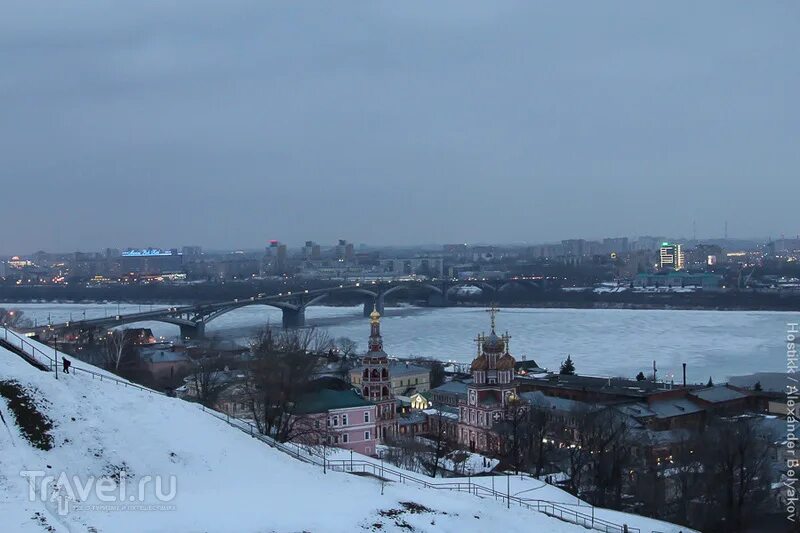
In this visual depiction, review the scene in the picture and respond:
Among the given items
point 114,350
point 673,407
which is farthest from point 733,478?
point 114,350

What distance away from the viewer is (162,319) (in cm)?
3080

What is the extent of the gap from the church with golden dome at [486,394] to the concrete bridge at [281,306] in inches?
584

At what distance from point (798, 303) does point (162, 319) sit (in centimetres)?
3136

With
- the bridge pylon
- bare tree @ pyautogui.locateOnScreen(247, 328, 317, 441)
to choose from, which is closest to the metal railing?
bare tree @ pyautogui.locateOnScreen(247, 328, 317, 441)

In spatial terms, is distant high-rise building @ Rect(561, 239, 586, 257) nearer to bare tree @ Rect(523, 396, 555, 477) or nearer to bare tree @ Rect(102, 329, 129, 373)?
bare tree @ Rect(102, 329, 129, 373)

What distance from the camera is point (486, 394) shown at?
16.1 m

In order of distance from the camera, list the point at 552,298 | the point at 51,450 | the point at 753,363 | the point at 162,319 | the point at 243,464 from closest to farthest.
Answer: the point at 51,450, the point at 243,464, the point at 753,363, the point at 162,319, the point at 552,298

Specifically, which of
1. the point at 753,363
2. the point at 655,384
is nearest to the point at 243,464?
the point at 655,384

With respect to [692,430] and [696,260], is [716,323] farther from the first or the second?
[696,260]

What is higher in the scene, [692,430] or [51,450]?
[51,450]

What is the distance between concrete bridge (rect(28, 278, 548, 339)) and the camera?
30.0m

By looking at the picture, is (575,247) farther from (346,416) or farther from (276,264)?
(346,416)

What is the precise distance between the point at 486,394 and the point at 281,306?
70.9 feet

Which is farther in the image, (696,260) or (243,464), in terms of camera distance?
(696,260)
